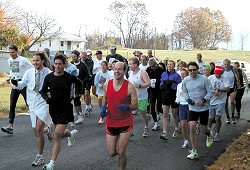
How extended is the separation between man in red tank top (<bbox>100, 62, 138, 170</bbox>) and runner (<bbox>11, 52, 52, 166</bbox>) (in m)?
1.45

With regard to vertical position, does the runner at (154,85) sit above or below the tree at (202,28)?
below

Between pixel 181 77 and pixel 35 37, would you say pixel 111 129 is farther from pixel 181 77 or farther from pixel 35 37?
pixel 35 37

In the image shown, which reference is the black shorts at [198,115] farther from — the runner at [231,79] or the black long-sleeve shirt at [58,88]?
the runner at [231,79]

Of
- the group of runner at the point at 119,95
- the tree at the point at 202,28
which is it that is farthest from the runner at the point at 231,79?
the tree at the point at 202,28

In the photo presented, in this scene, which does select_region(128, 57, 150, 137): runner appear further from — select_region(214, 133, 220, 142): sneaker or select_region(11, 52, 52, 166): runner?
select_region(11, 52, 52, 166): runner

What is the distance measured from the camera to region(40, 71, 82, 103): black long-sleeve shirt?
6570mm

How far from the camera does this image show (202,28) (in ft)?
274

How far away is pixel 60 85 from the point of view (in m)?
6.56

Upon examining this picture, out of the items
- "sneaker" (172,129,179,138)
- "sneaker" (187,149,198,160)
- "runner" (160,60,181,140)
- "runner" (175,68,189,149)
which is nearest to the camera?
"sneaker" (187,149,198,160)

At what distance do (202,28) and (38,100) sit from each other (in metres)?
78.8

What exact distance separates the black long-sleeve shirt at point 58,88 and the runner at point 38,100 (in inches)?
25.2

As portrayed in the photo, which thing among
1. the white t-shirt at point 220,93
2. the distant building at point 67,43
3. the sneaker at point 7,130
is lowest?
the sneaker at point 7,130

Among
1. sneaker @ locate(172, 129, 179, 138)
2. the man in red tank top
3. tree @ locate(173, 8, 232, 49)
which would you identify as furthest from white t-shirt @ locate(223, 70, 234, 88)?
tree @ locate(173, 8, 232, 49)

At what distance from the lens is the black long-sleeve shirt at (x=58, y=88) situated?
21.6ft
